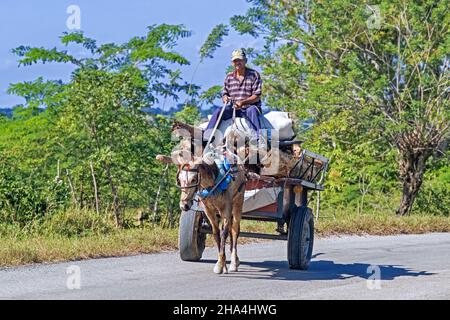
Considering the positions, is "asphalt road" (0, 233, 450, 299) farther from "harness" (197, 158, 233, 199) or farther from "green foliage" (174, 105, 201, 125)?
"green foliage" (174, 105, 201, 125)

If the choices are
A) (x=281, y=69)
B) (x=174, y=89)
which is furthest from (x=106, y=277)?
(x=281, y=69)

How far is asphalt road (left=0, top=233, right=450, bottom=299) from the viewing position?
10.4 metres

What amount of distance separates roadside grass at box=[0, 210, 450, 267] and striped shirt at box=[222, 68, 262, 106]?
3.11m

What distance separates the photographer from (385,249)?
1678cm

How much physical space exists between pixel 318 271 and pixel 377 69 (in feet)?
46.2

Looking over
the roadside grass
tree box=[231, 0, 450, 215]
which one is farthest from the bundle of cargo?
tree box=[231, 0, 450, 215]

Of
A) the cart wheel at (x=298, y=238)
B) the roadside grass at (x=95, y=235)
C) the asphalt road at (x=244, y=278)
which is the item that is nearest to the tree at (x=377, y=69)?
the roadside grass at (x=95, y=235)

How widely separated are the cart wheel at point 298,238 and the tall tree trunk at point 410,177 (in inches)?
528

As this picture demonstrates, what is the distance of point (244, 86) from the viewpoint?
12.9 metres

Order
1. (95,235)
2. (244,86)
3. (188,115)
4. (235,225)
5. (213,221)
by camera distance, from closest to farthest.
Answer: (213,221), (235,225), (244,86), (95,235), (188,115)

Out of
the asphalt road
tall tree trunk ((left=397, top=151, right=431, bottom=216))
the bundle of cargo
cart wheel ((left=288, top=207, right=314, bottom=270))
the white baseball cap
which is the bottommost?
the asphalt road

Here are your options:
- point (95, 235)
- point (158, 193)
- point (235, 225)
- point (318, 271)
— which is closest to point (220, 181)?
point (235, 225)

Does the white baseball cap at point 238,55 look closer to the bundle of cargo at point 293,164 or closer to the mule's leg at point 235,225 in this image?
the bundle of cargo at point 293,164

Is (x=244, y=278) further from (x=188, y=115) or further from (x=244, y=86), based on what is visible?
(x=188, y=115)
